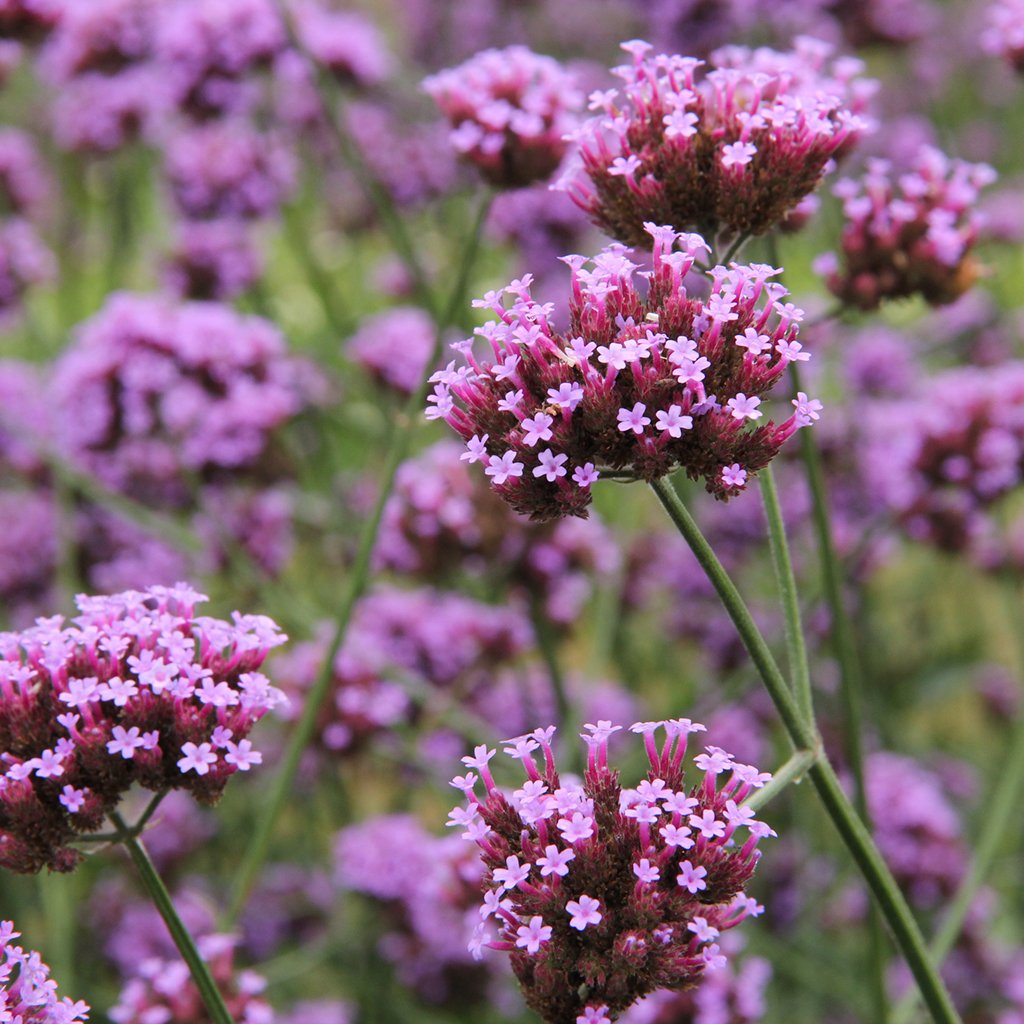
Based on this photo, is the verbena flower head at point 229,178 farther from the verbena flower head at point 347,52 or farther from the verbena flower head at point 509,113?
the verbena flower head at point 509,113

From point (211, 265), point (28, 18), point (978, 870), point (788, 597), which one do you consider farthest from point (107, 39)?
point (978, 870)

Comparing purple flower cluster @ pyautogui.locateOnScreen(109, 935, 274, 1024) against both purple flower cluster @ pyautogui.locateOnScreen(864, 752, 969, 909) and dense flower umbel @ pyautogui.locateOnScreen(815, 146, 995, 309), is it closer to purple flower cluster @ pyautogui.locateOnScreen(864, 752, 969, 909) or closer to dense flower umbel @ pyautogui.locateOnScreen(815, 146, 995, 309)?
dense flower umbel @ pyautogui.locateOnScreen(815, 146, 995, 309)

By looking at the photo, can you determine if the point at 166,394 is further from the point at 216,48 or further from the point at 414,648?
the point at 216,48

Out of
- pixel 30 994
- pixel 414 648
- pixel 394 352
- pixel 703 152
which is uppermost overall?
pixel 394 352

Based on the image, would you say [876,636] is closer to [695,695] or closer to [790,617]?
[695,695]

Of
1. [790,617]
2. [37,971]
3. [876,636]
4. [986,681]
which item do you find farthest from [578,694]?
[37,971]

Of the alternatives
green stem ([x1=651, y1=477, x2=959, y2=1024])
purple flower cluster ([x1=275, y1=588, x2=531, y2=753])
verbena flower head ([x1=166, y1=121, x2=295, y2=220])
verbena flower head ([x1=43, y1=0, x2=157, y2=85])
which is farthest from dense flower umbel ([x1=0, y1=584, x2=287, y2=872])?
verbena flower head ([x1=43, y1=0, x2=157, y2=85])
